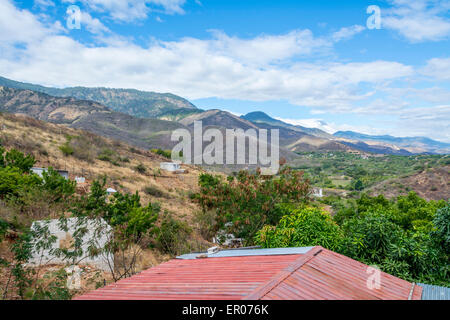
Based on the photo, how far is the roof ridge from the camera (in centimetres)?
373

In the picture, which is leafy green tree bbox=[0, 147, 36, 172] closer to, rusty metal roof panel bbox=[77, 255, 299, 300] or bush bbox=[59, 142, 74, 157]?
bush bbox=[59, 142, 74, 157]

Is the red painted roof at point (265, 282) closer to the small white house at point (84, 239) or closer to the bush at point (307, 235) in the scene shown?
→ the bush at point (307, 235)

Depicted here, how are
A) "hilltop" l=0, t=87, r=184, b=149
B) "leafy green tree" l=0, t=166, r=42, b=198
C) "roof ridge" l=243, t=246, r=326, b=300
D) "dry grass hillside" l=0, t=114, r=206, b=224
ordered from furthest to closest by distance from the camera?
1. "hilltop" l=0, t=87, r=184, b=149
2. "dry grass hillside" l=0, t=114, r=206, b=224
3. "leafy green tree" l=0, t=166, r=42, b=198
4. "roof ridge" l=243, t=246, r=326, b=300

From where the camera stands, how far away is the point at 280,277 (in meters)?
4.24

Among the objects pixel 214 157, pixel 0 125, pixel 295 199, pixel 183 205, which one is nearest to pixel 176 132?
pixel 214 157

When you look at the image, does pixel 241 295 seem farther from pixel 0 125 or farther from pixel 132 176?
pixel 0 125

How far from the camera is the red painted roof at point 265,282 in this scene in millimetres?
3979

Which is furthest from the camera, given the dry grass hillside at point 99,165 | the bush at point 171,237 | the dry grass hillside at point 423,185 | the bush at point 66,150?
the dry grass hillside at point 423,185

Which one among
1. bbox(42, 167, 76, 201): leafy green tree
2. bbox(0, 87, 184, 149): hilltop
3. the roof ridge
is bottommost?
the roof ridge

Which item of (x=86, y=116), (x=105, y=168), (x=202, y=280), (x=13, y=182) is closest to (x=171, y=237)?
(x=13, y=182)

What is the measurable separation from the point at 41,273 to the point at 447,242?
38.1 ft

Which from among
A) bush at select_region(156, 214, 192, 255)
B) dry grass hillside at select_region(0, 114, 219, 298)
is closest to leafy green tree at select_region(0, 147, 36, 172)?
dry grass hillside at select_region(0, 114, 219, 298)

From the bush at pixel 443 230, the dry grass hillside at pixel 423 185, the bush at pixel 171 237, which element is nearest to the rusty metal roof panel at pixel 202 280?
the bush at pixel 443 230

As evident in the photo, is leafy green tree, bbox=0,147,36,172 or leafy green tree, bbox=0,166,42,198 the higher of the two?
leafy green tree, bbox=0,147,36,172
